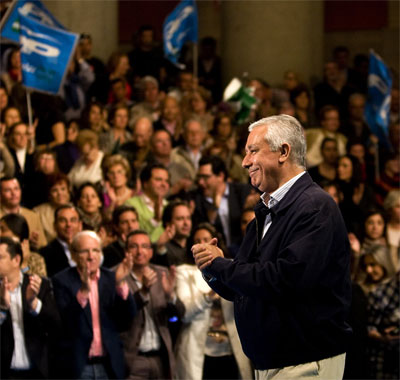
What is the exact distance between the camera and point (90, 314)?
6.98m

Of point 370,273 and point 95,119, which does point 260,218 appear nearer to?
point 370,273

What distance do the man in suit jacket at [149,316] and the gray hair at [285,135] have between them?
331 centimetres

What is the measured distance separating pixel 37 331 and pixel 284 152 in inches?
137

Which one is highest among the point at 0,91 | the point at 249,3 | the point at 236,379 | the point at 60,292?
the point at 249,3

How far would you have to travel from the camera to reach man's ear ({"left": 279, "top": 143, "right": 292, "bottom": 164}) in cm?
406

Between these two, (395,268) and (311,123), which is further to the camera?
(311,123)

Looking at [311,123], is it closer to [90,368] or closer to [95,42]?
[95,42]

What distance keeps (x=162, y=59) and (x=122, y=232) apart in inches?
224

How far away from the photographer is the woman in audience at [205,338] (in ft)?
23.8

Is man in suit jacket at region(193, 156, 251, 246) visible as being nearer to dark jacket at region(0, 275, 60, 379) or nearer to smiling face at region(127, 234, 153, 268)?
smiling face at region(127, 234, 153, 268)

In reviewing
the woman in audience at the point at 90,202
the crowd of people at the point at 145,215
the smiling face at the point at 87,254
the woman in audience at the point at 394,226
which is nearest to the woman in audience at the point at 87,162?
the crowd of people at the point at 145,215

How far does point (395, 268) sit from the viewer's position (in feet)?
29.5

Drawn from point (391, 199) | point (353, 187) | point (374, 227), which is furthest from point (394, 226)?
point (353, 187)

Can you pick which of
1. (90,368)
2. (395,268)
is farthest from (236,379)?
(395,268)
